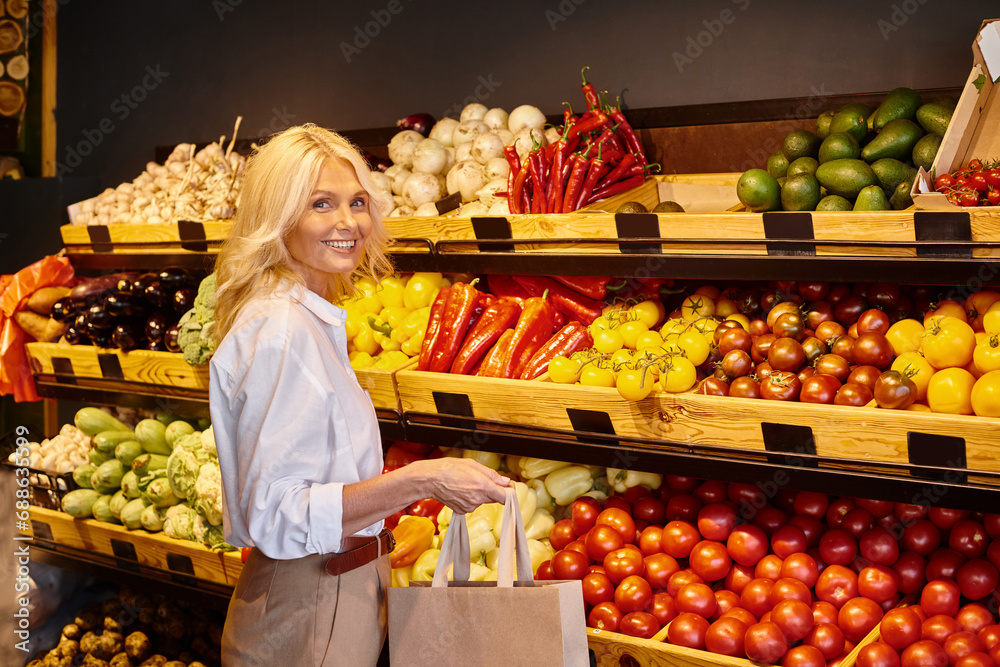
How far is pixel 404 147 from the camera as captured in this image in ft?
11.3

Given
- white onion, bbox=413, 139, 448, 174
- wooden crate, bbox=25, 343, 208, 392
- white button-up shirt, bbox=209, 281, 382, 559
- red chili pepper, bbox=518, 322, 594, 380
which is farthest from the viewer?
white onion, bbox=413, 139, 448, 174

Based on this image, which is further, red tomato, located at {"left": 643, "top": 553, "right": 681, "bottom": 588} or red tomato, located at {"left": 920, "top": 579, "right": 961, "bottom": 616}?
red tomato, located at {"left": 643, "top": 553, "right": 681, "bottom": 588}

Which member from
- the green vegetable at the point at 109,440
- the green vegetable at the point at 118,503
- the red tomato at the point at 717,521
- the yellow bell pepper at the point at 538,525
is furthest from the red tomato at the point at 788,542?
the green vegetable at the point at 109,440

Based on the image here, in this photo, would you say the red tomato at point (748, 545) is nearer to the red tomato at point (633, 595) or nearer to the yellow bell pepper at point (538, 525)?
the red tomato at point (633, 595)

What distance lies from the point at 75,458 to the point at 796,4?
3420mm

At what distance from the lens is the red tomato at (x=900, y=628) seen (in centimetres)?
202

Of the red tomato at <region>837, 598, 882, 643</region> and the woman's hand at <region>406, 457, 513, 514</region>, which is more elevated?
the woman's hand at <region>406, 457, 513, 514</region>

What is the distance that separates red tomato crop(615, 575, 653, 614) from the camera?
2.35 metres

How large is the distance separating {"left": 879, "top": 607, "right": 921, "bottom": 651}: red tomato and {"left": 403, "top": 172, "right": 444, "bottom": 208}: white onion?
214 cm

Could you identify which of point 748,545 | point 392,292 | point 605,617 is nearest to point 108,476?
point 392,292

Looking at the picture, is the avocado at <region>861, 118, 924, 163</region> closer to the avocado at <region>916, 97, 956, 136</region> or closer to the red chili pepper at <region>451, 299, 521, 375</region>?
the avocado at <region>916, 97, 956, 136</region>

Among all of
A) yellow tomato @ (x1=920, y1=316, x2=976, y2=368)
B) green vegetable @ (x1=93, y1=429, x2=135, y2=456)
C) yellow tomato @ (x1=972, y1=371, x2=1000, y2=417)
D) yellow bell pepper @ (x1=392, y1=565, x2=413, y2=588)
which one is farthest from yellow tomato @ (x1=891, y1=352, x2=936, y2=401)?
green vegetable @ (x1=93, y1=429, x2=135, y2=456)

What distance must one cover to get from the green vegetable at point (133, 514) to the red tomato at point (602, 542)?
1.88 metres

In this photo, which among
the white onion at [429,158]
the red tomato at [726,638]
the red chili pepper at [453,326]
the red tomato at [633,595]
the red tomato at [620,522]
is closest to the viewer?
the red tomato at [726,638]
